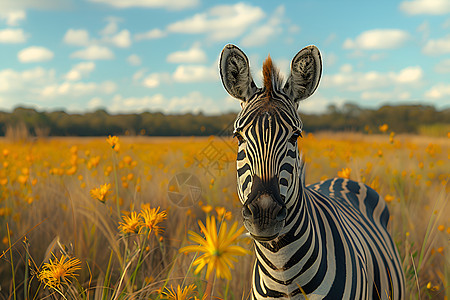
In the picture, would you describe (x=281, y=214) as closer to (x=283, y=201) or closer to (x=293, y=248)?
(x=283, y=201)

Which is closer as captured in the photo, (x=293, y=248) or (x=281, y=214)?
(x=281, y=214)

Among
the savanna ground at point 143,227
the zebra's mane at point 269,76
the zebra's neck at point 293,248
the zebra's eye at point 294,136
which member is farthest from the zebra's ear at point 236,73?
the savanna ground at point 143,227

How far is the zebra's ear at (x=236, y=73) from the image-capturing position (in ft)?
6.26

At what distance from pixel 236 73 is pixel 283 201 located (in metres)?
0.80

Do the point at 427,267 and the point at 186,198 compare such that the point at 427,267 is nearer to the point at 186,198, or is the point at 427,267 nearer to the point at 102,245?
the point at 186,198

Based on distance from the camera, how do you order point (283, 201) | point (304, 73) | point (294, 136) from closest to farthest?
point (283, 201)
point (294, 136)
point (304, 73)

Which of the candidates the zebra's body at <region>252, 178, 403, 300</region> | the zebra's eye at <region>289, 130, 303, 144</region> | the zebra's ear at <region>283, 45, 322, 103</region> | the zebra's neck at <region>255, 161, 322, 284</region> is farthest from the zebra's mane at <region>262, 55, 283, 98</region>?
the zebra's body at <region>252, 178, 403, 300</region>

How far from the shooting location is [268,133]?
165 cm

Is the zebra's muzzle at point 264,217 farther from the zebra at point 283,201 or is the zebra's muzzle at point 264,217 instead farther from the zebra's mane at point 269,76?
the zebra's mane at point 269,76

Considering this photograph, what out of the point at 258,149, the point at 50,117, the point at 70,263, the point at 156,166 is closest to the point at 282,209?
the point at 258,149

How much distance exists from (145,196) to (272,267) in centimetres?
351

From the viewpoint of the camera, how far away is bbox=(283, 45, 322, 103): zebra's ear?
194 cm

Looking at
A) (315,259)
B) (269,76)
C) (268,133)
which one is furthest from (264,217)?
(269,76)

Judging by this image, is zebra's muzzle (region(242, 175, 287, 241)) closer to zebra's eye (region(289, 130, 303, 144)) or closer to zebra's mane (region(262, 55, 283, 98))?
zebra's eye (region(289, 130, 303, 144))
